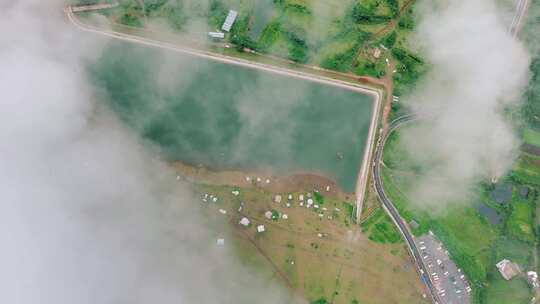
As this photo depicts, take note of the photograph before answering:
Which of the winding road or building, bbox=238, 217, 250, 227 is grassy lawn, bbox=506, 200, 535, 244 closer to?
the winding road

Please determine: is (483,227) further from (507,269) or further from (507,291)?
(507,291)

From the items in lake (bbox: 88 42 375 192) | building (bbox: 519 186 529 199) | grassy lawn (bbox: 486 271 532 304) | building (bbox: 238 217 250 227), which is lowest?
grassy lawn (bbox: 486 271 532 304)

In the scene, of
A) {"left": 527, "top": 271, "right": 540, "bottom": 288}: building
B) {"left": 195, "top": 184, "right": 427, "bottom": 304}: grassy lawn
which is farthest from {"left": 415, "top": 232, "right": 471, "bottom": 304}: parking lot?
{"left": 527, "top": 271, "right": 540, "bottom": 288}: building

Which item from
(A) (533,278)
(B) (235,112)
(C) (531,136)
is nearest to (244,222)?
(B) (235,112)

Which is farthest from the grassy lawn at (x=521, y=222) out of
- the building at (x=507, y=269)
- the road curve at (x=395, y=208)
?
the road curve at (x=395, y=208)

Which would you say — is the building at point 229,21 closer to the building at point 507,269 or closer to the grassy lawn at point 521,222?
the grassy lawn at point 521,222

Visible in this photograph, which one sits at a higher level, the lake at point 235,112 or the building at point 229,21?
the building at point 229,21

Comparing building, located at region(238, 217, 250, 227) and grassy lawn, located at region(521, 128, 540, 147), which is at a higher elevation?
grassy lawn, located at region(521, 128, 540, 147)

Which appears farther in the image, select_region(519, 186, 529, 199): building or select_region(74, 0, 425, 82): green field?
select_region(74, 0, 425, 82): green field
